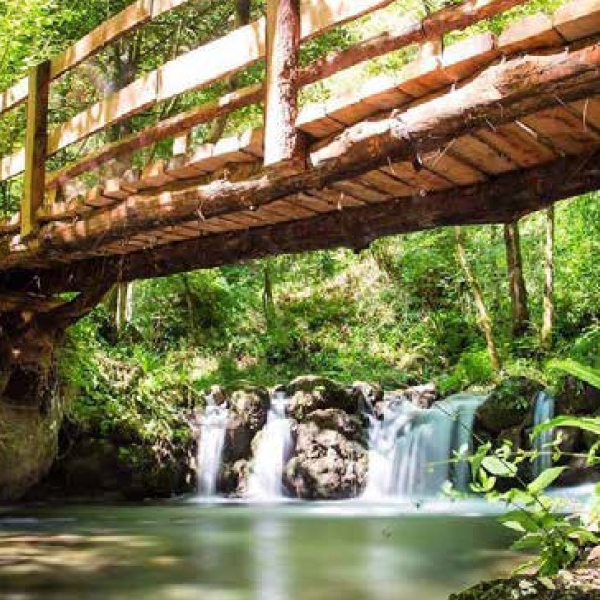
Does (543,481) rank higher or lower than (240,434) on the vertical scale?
higher

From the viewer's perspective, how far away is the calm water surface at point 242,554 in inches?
199

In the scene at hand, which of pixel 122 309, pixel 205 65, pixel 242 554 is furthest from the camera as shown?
pixel 122 309

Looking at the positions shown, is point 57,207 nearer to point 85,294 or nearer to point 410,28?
point 85,294

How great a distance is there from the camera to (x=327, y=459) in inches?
424

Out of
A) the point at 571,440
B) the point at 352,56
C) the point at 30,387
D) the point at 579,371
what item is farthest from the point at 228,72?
the point at 571,440

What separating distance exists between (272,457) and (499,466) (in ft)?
28.2

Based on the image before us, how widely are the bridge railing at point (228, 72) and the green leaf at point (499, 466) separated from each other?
4.72 ft

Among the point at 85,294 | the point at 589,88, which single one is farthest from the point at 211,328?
the point at 589,88

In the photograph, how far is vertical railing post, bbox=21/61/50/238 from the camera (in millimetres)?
5172

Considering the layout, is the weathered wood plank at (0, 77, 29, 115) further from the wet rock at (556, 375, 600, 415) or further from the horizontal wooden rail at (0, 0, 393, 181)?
the wet rock at (556, 375, 600, 415)

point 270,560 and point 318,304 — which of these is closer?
point 270,560

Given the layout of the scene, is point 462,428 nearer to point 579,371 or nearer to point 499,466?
point 579,371

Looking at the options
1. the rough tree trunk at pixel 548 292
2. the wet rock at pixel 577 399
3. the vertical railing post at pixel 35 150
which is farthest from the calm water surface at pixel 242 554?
the rough tree trunk at pixel 548 292

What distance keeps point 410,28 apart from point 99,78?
11.2 metres
